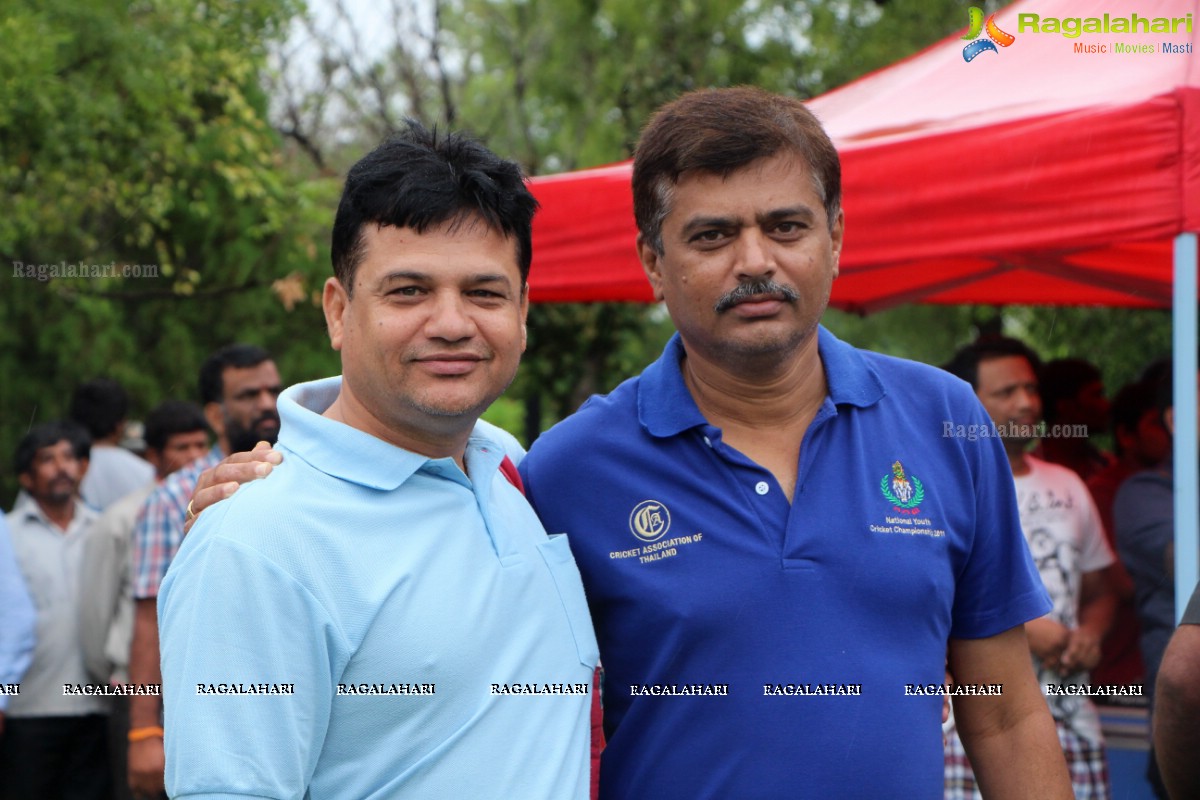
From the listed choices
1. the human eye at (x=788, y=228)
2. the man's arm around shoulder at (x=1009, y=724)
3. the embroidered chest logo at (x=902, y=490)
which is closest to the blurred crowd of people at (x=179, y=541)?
the man's arm around shoulder at (x=1009, y=724)

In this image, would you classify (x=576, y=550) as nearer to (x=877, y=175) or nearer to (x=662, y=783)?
(x=662, y=783)

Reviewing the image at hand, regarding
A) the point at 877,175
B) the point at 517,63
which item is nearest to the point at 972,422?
the point at 877,175

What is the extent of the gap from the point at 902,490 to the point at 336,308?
3.27ft

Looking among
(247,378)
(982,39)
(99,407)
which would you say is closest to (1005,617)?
(982,39)

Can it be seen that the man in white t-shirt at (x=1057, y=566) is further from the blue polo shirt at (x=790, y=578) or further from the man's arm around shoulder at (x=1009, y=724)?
the blue polo shirt at (x=790, y=578)

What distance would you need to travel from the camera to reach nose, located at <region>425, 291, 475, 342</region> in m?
1.91

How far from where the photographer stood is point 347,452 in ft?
6.23

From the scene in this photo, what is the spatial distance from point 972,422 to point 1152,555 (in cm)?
255

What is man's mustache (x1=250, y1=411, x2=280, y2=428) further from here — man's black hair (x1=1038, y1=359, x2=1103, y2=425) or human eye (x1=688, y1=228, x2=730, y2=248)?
man's black hair (x1=1038, y1=359, x2=1103, y2=425)

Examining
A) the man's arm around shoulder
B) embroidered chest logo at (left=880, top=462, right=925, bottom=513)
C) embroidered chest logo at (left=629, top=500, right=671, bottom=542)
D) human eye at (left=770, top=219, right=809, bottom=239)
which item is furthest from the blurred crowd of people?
embroidered chest logo at (left=629, top=500, right=671, bottom=542)

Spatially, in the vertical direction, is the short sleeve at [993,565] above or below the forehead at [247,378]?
below

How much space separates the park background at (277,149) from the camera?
7445mm

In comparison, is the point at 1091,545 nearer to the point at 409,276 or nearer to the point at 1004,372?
the point at 1004,372

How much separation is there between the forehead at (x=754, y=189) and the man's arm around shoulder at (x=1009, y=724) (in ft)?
2.78
